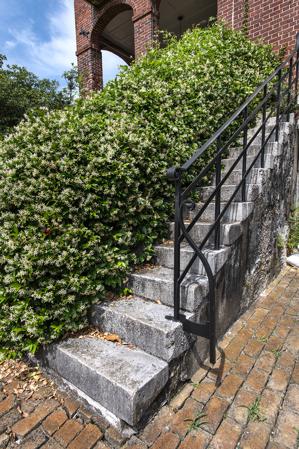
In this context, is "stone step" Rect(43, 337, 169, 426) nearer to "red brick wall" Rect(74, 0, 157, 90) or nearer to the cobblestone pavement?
the cobblestone pavement

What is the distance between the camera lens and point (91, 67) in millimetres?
8289

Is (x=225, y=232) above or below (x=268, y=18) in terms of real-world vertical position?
below

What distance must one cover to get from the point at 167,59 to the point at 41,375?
3.89 meters

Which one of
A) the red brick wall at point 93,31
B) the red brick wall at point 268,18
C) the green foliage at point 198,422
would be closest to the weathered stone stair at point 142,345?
the green foliage at point 198,422

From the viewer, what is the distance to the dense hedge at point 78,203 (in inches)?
78.4

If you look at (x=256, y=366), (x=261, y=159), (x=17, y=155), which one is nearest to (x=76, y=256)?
(x=17, y=155)

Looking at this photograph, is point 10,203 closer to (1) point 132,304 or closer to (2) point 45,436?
(1) point 132,304

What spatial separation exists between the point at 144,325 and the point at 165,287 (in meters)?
0.38

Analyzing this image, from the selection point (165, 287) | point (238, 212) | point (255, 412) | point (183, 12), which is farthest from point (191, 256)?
point (183, 12)

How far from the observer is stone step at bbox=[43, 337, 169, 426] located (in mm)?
1581

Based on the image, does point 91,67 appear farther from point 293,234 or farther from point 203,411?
point 203,411

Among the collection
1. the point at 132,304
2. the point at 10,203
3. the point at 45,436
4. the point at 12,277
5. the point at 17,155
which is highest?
the point at 17,155

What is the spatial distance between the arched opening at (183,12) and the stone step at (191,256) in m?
7.64

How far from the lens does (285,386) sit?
1.92m
